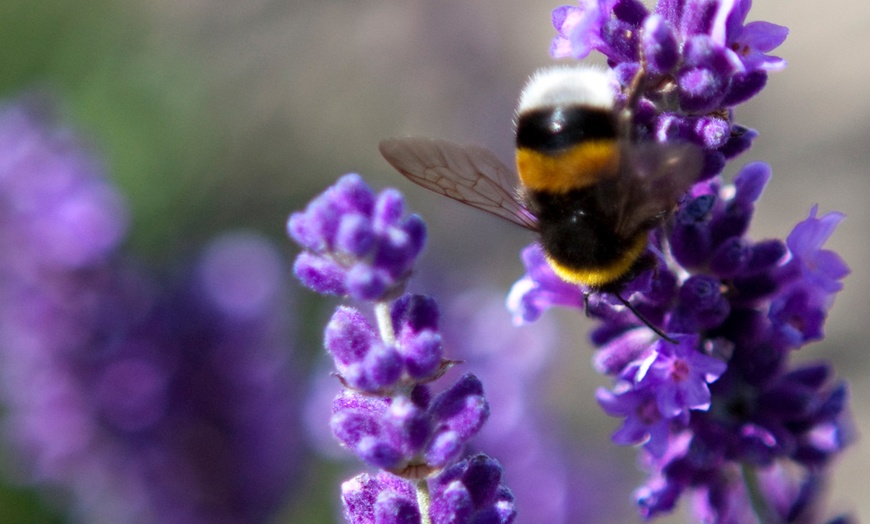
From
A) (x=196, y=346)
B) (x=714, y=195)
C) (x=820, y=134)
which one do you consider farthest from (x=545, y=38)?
(x=714, y=195)

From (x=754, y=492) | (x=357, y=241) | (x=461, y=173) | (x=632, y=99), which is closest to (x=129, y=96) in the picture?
(x=461, y=173)

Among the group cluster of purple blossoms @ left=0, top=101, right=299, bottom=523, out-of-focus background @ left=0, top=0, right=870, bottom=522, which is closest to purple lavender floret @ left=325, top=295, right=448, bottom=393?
cluster of purple blossoms @ left=0, top=101, right=299, bottom=523

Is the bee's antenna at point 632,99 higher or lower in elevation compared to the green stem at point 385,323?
higher

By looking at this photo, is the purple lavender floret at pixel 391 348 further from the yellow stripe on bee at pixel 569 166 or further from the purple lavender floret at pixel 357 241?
the yellow stripe on bee at pixel 569 166

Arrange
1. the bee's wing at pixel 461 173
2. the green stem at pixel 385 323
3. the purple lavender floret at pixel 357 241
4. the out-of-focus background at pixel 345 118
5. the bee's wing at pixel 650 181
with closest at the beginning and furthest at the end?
the purple lavender floret at pixel 357 241, the green stem at pixel 385 323, the bee's wing at pixel 650 181, the bee's wing at pixel 461 173, the out-of-focus background at pixel 345 118

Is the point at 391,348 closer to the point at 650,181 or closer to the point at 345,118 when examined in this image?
the point at 650,181

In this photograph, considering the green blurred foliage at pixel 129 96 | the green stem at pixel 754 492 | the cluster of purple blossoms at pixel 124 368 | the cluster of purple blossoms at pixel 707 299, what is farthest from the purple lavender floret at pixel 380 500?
the green blurred foliage at pixel 129 96

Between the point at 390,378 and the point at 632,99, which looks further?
the point at 632,99

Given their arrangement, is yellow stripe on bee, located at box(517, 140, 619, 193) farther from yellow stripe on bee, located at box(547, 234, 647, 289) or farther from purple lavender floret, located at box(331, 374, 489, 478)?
purple lavender floret, located at box(331, 374, 489, 478)
